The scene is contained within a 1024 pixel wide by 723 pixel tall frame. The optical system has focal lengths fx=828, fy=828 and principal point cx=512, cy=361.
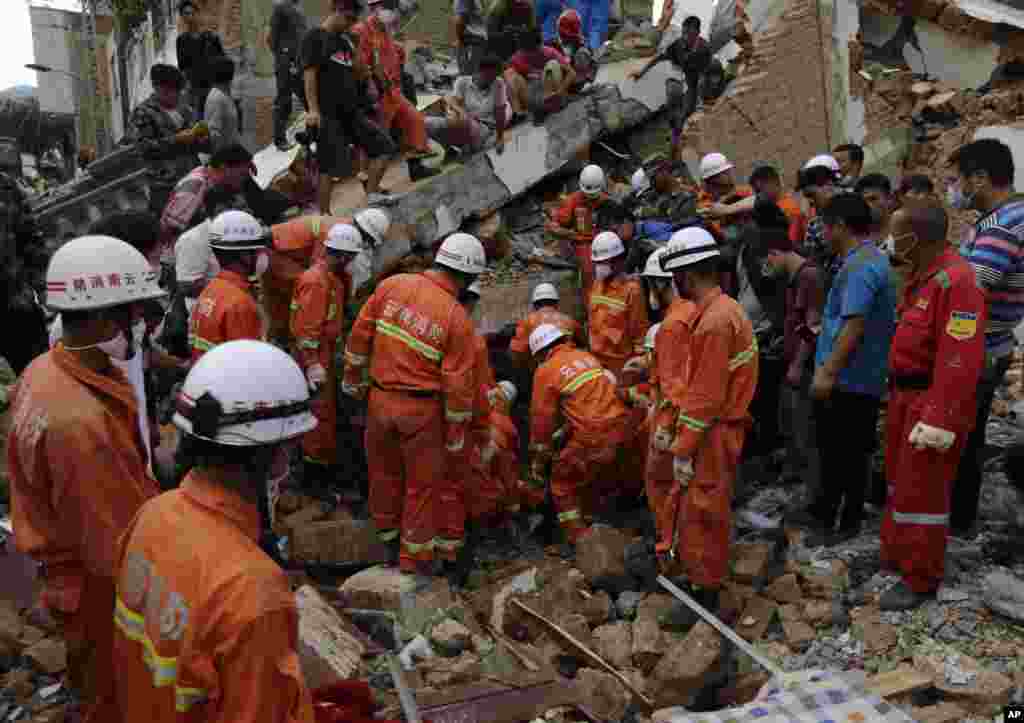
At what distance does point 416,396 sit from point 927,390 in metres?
2.79

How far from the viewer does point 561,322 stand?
21.5 ft

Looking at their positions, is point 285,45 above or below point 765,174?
above

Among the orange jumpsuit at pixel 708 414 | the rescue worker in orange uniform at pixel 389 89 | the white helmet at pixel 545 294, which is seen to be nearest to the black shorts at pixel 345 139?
the rescue worker in orange uniform at pixel 389 89

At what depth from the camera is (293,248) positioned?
6.48 meters

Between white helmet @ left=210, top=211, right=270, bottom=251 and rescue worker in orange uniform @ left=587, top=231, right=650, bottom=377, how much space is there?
9.97 ft

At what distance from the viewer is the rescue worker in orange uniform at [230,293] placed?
491 centimetres

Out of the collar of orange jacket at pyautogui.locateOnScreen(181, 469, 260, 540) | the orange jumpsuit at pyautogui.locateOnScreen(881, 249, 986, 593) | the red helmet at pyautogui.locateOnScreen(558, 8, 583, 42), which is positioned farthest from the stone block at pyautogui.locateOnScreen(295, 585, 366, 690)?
the red helmet at pyautogui.locateOnScreen(558, 8, 583, 42)

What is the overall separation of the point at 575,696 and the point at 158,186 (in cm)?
623

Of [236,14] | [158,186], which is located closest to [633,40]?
[236,14]

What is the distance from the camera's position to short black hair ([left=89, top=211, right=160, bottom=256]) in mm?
4324

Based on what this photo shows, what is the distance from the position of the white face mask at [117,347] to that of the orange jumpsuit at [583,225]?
5.65m

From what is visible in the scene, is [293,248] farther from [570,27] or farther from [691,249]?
[570,27]

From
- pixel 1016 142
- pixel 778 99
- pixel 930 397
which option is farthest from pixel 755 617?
pixel 778 99

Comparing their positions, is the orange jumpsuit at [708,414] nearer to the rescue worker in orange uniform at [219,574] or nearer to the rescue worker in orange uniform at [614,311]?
the rescue worker in orange uniform at [614,311]
